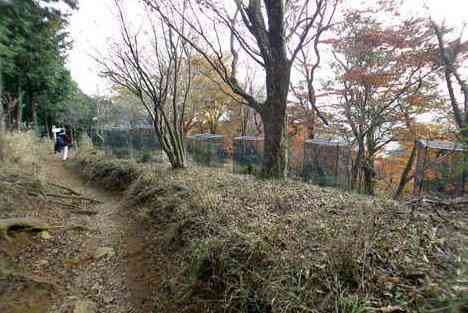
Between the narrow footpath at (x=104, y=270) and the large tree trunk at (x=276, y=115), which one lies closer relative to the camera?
the narrow footpath at (x=104, y=270)

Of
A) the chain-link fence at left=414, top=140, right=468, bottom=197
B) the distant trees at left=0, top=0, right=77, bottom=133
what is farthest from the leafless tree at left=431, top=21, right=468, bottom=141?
the distant trees at left=0, top=0, right=77, bottom=133

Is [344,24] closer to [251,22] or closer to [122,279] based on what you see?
[251,22]

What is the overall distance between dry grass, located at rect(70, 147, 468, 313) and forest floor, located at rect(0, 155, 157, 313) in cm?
37

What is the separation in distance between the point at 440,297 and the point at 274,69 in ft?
11.8

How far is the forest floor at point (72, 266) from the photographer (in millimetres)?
2232

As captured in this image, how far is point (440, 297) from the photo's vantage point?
1.19 meters

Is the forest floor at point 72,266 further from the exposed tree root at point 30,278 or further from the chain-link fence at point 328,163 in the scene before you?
the chain-link fence at point 328,163

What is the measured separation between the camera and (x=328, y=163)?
6.38 meters

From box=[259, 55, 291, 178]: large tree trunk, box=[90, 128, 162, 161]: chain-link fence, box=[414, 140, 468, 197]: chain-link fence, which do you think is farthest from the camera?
box=[90, 128, 162, 161]: chain-link fence

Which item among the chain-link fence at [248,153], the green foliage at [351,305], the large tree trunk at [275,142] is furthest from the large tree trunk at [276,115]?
the chain-link fence at [248,153]

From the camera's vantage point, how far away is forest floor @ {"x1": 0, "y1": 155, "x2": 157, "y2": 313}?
87.9 inches

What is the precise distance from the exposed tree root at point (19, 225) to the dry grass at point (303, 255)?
170 centimetres

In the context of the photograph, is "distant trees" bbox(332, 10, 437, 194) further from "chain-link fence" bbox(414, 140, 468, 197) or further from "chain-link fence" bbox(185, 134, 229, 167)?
"chain-link fence" bbox(185, 134, 229, 167)

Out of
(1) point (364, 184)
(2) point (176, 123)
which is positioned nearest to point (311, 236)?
(2) point (176, 123)
